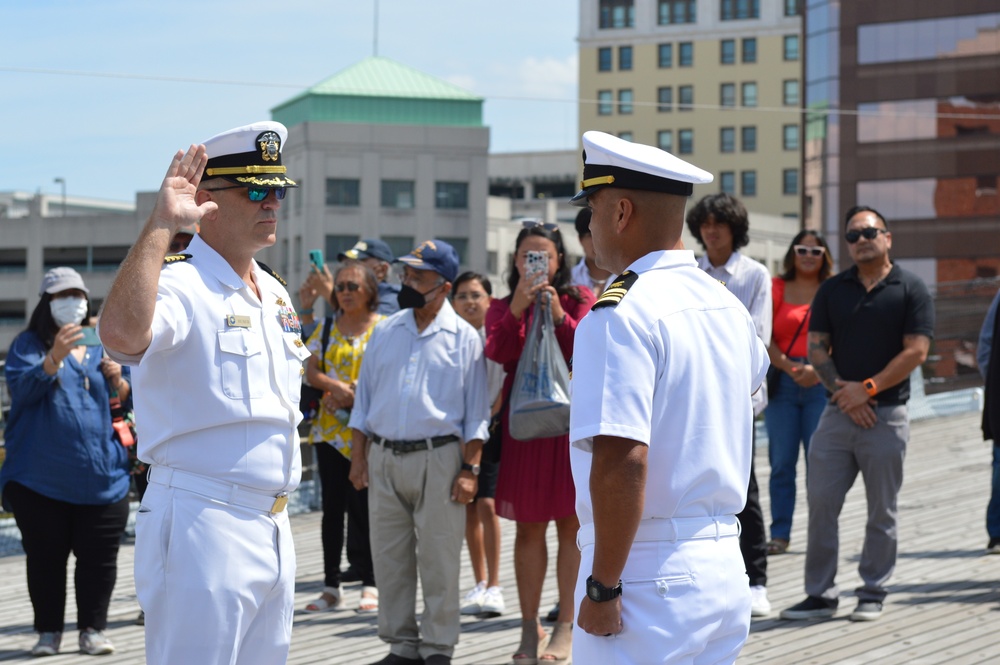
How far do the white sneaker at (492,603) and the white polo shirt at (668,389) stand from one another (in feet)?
14.5

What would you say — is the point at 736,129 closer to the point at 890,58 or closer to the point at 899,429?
the point at 890,58

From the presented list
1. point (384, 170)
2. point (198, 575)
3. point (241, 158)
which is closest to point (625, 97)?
point (384, 170)

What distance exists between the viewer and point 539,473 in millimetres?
6570

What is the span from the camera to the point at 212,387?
12.6 feet

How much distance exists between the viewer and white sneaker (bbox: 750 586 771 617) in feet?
24.6

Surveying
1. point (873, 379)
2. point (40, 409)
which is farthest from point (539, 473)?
point (40, 409)

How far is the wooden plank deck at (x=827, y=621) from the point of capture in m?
6.82

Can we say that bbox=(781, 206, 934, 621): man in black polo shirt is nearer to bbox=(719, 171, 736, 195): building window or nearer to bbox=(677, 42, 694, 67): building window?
bbox=(719, 171, 736, 195): building window

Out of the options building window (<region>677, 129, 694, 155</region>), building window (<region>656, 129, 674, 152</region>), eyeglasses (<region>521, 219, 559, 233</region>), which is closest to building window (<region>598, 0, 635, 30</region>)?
building window (<region>656, 129, 674, 152</region>)

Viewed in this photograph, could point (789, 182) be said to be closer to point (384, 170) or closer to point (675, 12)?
point (675, 12)

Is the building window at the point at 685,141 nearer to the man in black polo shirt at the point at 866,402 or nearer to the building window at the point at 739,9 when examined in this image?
the building window at the point at 739,9

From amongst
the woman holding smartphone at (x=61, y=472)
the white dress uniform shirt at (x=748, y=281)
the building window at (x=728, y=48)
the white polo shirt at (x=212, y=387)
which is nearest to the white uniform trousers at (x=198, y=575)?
the white polo shirt at (x=212, y=387)

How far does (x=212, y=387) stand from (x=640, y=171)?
4.34 ft

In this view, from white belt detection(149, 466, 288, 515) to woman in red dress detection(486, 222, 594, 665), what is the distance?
2.76 m
